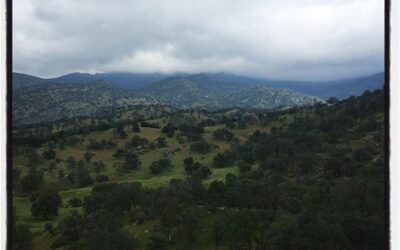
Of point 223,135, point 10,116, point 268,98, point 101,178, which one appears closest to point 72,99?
point 223,135

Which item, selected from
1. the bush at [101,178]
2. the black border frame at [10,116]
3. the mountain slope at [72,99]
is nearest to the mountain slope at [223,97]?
the mountain slope at [72,99]

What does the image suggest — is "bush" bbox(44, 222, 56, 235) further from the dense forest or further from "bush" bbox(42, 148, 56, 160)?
"bush" bbox(42, 148, 56, 160)

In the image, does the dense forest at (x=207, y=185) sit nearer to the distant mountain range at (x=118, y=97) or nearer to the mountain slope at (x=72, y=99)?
the distant mountain range at (x=118, y=97)

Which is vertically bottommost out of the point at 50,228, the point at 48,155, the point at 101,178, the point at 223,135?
the point at 50,228

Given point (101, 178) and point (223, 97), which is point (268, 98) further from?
point (101, 178)

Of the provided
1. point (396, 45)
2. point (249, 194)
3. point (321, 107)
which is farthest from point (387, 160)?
point (321, 107)

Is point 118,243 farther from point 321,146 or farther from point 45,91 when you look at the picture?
point 45,91

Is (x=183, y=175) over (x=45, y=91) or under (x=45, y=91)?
under

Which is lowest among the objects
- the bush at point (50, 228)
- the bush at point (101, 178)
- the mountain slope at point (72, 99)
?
the bush at point (50, 228)
